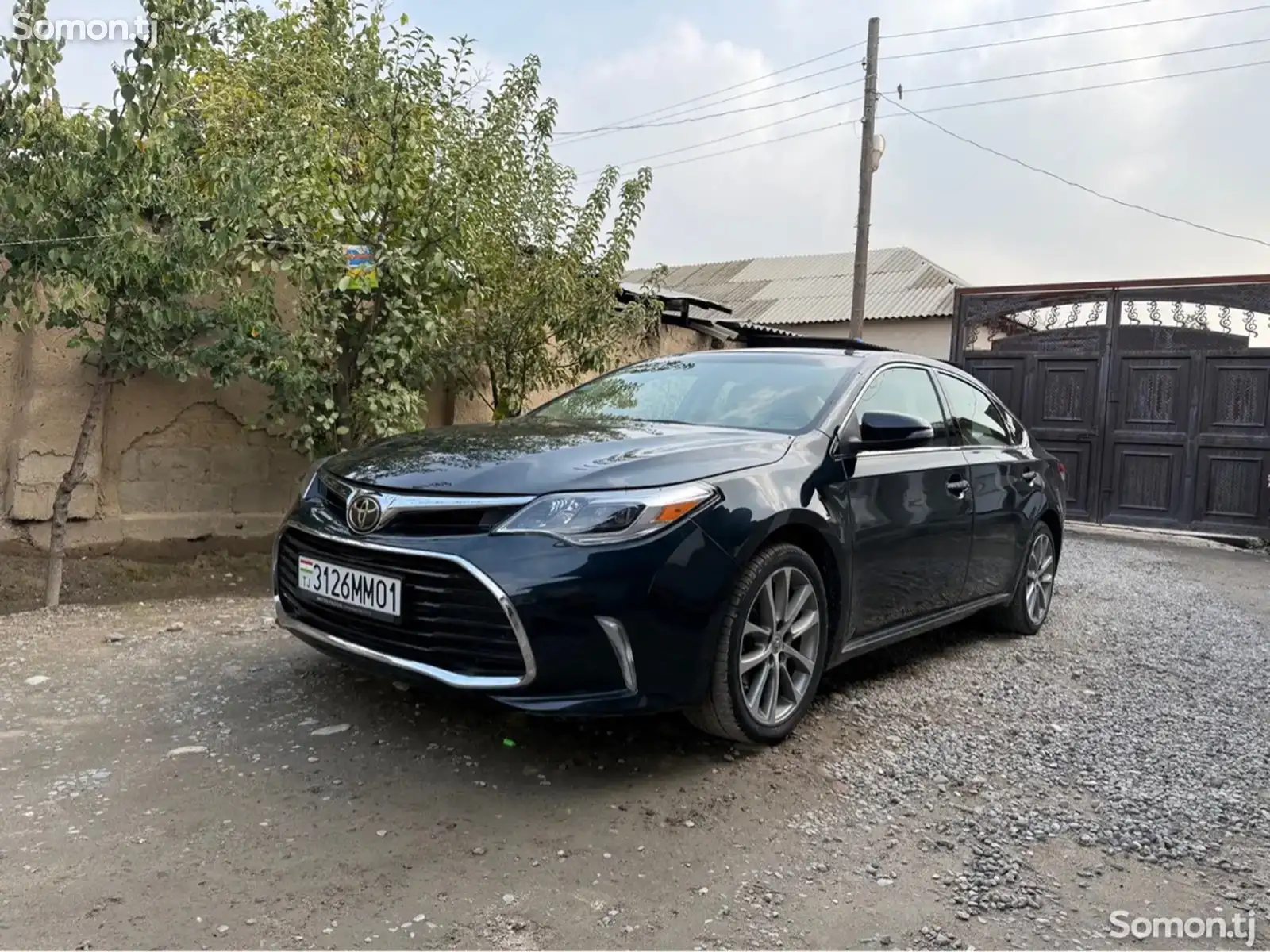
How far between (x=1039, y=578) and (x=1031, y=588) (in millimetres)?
155

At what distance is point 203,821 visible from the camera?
8.93 ft

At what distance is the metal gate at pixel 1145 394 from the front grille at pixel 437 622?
31.8 ft

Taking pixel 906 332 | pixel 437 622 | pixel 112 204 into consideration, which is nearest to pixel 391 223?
pixel 112 204

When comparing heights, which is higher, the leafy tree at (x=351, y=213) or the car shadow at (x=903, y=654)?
the leafy tree at (x=351, y=213)

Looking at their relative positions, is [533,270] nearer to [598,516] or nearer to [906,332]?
[598,516]

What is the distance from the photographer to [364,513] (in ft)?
10.2

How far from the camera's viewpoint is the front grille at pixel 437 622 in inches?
111

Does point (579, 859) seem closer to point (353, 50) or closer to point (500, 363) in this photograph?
point (500, 363)

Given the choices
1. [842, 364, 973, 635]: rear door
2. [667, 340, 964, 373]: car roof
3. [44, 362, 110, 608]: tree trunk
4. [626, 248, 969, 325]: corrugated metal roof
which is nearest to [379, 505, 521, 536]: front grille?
[842, 364, 973, 635]: rear door

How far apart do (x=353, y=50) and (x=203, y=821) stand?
471 centimetres

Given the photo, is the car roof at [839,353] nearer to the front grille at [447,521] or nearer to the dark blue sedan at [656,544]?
the dark blue sedan at [656,544]

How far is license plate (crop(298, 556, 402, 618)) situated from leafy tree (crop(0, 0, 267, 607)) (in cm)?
214

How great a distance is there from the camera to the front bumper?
278 cm

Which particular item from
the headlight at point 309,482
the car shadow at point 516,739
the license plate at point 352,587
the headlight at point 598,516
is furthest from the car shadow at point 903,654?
the headlight at point 309,482
